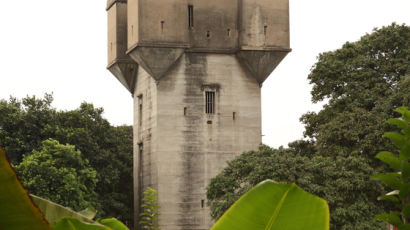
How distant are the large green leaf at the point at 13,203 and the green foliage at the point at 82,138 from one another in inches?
1434

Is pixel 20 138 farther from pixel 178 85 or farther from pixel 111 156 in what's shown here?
pixel 178 85

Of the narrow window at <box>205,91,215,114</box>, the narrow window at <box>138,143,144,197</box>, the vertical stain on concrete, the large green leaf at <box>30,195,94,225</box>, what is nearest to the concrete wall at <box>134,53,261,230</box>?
the vertical stain on concrete

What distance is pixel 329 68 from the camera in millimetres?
36344

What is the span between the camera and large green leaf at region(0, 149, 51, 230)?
1016 mm

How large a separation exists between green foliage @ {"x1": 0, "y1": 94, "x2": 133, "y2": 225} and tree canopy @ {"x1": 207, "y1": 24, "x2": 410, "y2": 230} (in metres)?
9.42

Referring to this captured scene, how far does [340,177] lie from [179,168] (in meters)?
13.2

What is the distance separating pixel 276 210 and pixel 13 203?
1.31ft

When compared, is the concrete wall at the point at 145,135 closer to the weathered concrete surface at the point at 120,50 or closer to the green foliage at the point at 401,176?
the weathered concrete surface at the point at 120,50

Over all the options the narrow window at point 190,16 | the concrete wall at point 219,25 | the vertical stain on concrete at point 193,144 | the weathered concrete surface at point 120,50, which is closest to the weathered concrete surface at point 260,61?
the concrete wall at point 219,25

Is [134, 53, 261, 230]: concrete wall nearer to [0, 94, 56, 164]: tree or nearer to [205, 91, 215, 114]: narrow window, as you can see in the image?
[205, 91, 215, 114]: narrow window

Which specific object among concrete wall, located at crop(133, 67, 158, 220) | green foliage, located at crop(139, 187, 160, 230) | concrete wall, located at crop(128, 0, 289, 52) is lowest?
green foliage, located at crop(139, 187, 160, 230)

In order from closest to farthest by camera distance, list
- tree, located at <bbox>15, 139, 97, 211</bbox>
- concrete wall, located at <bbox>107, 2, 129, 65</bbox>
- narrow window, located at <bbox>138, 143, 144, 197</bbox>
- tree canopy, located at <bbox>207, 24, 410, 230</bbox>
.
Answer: tree canopy, located at <bbox>207, 24, 410, 230</bbox>, tree, located at <bbox>15, 139, 97, 211</bbox>, narrow window, located at <bbox>138, 143, 144, 197</bbox>, concrete wall, located at <bbox>107, 2, 129, 65</bbox>

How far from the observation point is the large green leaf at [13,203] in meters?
1.02

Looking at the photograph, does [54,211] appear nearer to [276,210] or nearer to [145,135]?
[276,210]
